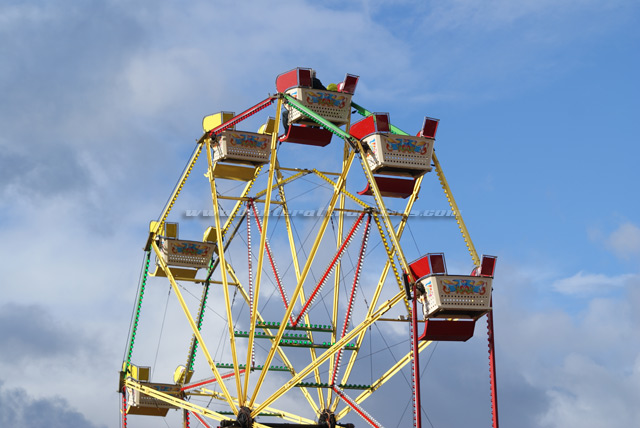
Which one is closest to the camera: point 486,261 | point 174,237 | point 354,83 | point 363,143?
point 486,261

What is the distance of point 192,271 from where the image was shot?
60.8 metres

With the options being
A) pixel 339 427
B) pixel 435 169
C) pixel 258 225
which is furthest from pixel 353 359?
pixel 435 169

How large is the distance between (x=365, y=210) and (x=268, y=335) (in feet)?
21.9

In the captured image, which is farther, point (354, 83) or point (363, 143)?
point (354, 83)

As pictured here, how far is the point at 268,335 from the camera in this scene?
185ft

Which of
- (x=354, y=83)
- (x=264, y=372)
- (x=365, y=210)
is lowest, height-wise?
(x=264, y=372)

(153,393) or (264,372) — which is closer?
(264,372)

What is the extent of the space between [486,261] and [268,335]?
11878mm

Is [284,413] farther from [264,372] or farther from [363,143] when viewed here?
[363,143]

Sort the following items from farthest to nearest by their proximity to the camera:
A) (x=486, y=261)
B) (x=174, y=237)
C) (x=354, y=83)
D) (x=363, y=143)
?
(x=174, y=237)
(x=354, y=83)
(x=363, y=143)
(x=486, y=261)

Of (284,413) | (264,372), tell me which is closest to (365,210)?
(264,372)

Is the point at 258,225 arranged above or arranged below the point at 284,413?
above

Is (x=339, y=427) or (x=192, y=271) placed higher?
(x=192, y=271)

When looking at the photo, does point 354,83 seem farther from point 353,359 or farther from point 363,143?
point 353,359
